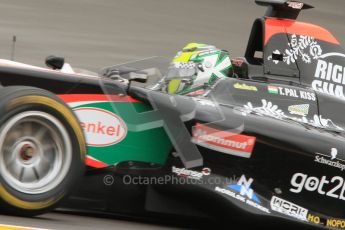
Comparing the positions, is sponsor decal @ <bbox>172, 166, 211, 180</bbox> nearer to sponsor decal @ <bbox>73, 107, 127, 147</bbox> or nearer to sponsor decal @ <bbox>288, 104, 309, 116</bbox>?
sponsor decal @ <bbox>73, 107, 127, 147</bbox>

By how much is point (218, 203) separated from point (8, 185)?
1544 millimetres

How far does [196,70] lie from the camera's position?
→ 682 cm

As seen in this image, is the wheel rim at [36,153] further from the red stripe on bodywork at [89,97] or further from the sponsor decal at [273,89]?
the sponsor decal at [273,89]

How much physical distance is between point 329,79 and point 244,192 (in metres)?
1.91

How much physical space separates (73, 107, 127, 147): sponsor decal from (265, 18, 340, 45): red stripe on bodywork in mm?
2127

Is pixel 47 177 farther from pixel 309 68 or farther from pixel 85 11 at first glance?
pixel 85 11

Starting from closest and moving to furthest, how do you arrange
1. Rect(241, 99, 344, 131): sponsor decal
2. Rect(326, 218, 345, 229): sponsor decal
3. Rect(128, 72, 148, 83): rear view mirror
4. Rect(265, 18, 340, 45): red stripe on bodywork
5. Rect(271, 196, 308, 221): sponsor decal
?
1. Rect(128, 72, 148, 83): rear view mirror
2. Rect(271, 196, 308, 221): sponsor decal
3. Rect(326, 218, 345, 229): sponsor decal
4. Rect(241, 99, 344, 131): sponsor decal
5. Rect(265, 18, 340, 45): red stripe on bodywork

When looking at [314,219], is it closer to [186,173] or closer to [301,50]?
[186,173]

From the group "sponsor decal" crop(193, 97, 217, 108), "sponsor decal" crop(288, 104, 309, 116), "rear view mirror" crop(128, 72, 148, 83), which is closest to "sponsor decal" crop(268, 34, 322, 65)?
"sponsor decal" crop(288, 104, 309, 116)

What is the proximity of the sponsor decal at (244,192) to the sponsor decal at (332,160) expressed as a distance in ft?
1.67

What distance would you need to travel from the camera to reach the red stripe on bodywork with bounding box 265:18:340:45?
718 cm

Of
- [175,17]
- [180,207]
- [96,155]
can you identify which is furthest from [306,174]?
[175,17]

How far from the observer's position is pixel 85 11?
14.4 meters

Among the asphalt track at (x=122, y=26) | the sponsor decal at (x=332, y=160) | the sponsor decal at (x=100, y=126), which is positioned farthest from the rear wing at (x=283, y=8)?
the asphalt track at (x=122, y=26)
